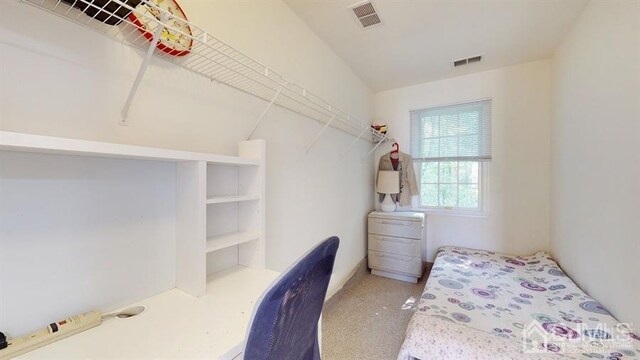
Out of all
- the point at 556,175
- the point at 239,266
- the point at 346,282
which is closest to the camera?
the point at 239,266

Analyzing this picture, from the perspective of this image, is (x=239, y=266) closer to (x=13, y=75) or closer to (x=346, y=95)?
(x=13, y=75)

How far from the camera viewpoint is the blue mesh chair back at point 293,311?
1.57ft

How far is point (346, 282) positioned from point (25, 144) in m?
2.60

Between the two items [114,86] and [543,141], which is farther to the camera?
[543,141]

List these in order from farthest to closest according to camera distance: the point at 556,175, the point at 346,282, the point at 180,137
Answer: the point at 346,282, the point at 556,175, the point at 180,137

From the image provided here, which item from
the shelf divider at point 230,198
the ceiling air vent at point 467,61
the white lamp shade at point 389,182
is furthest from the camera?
the white lamp shade at point 389,182

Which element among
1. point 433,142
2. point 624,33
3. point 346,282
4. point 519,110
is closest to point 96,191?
point 346,282

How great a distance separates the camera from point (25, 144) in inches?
21.1

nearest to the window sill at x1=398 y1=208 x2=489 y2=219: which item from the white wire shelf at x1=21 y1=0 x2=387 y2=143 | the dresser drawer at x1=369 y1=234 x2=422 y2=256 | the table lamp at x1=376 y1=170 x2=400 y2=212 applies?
the table lamp at x1=376 y1=170 x2=400 y2=212

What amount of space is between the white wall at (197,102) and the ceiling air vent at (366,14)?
0.43 metres

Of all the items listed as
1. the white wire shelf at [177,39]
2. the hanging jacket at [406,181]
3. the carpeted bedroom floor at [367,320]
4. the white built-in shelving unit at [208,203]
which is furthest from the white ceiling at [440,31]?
the carpeted bedroom floor at [367,320]

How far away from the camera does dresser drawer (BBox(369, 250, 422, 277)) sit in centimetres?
282

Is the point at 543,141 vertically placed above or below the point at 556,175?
above

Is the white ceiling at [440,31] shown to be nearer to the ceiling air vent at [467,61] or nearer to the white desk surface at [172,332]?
the ceiling air vent at [467,61]
